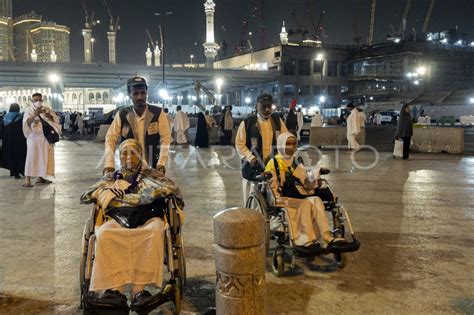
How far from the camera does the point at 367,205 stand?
26.5 ft

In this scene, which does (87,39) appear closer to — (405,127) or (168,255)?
(405,127)

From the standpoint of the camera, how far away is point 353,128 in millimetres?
17750

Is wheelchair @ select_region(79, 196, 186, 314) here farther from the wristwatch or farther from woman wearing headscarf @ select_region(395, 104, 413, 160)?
woman wearing headscarf @ select_region(395, 104, 413, 160)

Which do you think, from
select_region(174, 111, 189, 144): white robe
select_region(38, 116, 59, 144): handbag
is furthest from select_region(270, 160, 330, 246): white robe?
select_region(174, 111, 189, 144): white robe

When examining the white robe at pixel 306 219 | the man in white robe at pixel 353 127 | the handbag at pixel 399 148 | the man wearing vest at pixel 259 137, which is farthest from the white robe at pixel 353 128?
the white robe at pixel 306 219

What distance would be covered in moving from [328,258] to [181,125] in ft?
54.5

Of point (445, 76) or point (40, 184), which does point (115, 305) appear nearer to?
point (40, 184)

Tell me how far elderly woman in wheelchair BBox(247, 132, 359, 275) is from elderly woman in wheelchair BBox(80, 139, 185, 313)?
1185mm

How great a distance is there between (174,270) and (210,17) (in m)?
93.6

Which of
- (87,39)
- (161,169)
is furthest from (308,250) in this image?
(87,39)

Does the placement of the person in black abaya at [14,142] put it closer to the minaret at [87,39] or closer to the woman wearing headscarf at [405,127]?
the woman wearing headscarf at [405,127]

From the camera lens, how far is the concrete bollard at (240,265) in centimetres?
326

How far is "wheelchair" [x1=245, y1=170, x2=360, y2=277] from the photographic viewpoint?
463 centimetres

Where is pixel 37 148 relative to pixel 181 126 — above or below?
below
